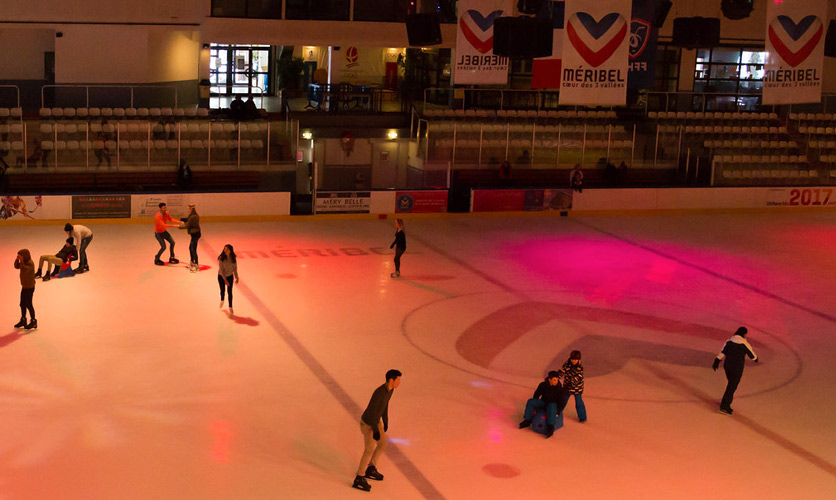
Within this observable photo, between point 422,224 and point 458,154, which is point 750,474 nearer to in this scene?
point 422,224

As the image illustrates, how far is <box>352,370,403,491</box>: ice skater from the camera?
39.8 ft

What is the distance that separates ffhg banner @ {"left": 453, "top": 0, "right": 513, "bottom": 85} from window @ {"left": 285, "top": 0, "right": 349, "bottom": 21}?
11.5 m

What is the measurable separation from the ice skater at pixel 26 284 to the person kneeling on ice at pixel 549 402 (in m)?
8.36

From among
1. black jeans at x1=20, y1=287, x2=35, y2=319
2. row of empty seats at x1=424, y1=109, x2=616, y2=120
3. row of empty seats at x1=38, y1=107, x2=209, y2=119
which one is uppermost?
row of empty seats at x1=424, y1=109, x2=616, y2=120

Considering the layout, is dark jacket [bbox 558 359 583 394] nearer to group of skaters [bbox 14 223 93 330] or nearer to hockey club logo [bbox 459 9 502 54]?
group of skaters [bbox 14 223 93 330]

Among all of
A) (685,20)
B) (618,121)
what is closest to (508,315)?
(685,20)

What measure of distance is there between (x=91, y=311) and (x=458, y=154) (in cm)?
→ 1586

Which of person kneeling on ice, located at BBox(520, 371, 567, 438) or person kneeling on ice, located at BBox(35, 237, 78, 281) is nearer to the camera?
person kneeling on ice, located at BBox(520, 371, 567, 438)

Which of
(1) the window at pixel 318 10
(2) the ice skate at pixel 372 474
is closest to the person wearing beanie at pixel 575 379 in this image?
(2) the ice skate at pixel 372 474

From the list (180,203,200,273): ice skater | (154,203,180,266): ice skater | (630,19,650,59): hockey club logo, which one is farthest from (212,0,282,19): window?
(180,203,200,273): ice skater

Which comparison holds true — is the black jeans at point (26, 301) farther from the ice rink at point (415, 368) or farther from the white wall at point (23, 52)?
the white wall at point (23, 52)

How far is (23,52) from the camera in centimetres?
3466

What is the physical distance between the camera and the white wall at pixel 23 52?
113ft

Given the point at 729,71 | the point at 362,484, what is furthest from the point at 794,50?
the point at 362,484
